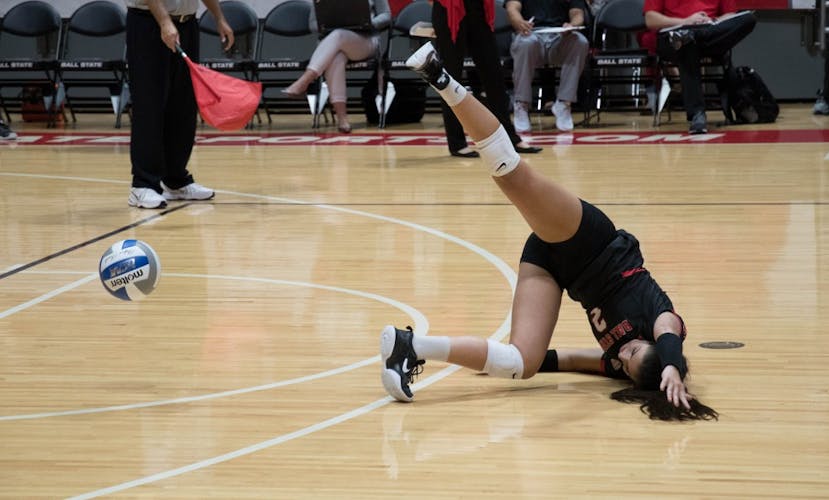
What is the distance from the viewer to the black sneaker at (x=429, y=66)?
12.8ft

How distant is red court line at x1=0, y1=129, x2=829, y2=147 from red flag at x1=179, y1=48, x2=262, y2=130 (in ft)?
11.6

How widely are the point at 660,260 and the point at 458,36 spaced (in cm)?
434

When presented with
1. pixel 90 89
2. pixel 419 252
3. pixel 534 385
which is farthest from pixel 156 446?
pixel 90 89

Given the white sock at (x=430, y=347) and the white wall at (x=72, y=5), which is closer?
the white sock at (x=430, y=347)

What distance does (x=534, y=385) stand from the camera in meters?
4.14

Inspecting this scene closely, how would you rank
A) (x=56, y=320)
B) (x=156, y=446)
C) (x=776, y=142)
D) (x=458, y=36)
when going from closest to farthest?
(x=156, y=446) < (x=56, y=320) < (x=458, y=36) < (x=776, y=142)

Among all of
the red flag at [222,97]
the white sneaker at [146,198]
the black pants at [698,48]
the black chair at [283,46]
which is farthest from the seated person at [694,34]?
the white sneaker at [146,198]

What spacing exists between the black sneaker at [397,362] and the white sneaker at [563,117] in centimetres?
859

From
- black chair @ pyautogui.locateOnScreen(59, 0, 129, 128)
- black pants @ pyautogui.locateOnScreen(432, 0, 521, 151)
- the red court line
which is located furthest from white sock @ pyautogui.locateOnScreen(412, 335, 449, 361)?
black chair @ pyautogui.locateOnScreen(59, 0, 129, 128)

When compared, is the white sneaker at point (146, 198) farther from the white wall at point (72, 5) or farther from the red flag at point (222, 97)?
the white wall at point (72, 5)

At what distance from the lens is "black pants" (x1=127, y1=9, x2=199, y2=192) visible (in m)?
7.80

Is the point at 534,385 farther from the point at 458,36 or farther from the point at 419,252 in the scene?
the point at 458,36

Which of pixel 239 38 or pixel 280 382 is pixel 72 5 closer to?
pixel 239 38

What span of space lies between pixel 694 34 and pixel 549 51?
5.15 ft
